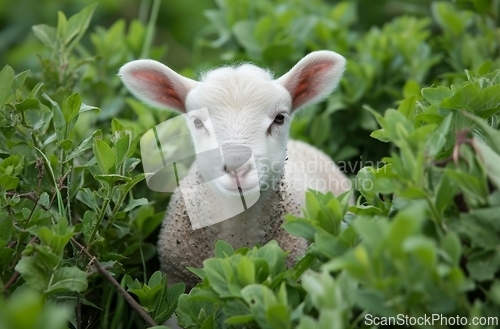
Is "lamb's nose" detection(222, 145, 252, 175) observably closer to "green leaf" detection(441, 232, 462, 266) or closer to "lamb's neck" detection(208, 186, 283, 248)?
"lamb's neck" detection(208, 186, 283, 248)

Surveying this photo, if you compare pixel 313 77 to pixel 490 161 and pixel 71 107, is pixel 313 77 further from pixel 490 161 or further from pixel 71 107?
pixel 490 161

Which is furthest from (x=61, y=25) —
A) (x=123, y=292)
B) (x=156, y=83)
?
(x=123, y=292)

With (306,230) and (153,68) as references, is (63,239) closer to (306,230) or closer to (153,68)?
(306,230)

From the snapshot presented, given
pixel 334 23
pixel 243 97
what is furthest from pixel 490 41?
pixel 243 97

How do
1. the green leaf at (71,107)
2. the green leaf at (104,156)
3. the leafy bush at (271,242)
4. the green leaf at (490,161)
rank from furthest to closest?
the green leaf at (71,107), the green leaf at (104,156), the green leaf at (490,161), the leafy bush at (271,242)

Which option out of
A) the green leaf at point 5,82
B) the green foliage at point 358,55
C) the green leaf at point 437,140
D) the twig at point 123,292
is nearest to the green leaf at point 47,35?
the green leaf at point 5,82

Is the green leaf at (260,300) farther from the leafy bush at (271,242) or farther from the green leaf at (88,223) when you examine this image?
the green leaf at (88,223)

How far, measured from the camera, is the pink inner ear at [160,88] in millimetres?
2904

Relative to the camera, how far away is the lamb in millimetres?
2600

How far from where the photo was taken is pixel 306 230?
1.95m

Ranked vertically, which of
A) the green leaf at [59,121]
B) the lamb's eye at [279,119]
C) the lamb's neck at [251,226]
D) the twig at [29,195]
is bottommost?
the lamb's neck at [251,226]

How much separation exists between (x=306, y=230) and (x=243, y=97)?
0.89 metres

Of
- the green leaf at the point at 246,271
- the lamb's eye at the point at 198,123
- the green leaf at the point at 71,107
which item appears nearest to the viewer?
the green leaf at the point at 246,271

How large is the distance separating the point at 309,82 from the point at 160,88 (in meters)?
0.69
